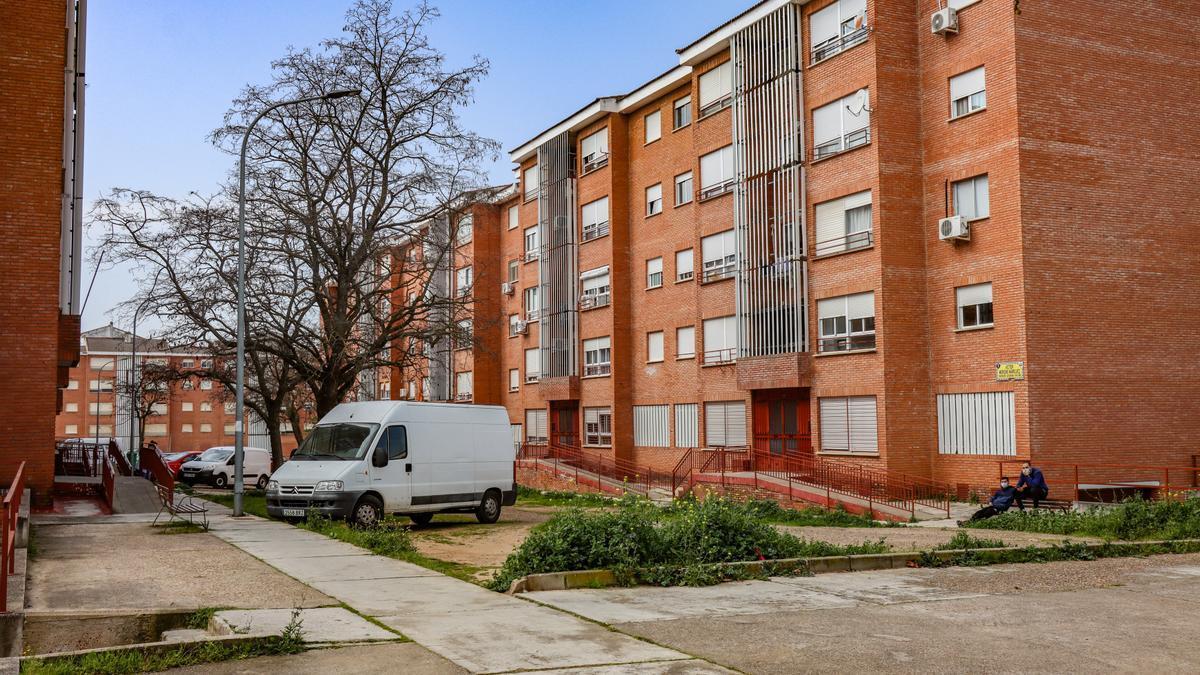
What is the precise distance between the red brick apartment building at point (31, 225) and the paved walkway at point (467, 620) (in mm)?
7022

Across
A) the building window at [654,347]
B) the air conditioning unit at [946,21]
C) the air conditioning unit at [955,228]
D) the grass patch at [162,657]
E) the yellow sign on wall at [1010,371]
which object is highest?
the air conditioning unit at [946,21]

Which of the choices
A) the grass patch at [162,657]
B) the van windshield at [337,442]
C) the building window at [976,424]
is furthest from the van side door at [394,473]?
the building window at [976,424]

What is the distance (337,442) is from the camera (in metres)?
18.4

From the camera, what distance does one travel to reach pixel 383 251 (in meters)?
26.9

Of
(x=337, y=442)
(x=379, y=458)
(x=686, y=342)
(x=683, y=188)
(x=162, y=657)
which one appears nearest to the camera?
(x=162, y=657)

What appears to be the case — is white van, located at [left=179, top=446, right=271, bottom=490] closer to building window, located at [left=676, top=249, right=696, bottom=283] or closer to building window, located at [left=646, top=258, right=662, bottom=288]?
building window, located at [left=646, top=258, right=662, bottom=288]

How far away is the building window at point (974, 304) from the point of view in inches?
1012

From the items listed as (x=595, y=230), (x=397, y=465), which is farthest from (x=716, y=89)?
(x=397, y=465)

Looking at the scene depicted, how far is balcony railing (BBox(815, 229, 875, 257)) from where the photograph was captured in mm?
27781

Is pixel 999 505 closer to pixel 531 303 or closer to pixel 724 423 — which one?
pixel 724 423

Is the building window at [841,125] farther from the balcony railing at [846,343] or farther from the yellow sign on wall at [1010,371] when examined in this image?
the yellow sign on wall at [1010,371]

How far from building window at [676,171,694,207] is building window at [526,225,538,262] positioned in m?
11.4

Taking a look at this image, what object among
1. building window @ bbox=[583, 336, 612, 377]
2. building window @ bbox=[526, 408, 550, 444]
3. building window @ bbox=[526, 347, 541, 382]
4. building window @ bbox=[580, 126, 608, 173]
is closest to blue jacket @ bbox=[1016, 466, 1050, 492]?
building window @ bbox=[583, 336, 612, 377]

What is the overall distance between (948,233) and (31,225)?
20511 mm
